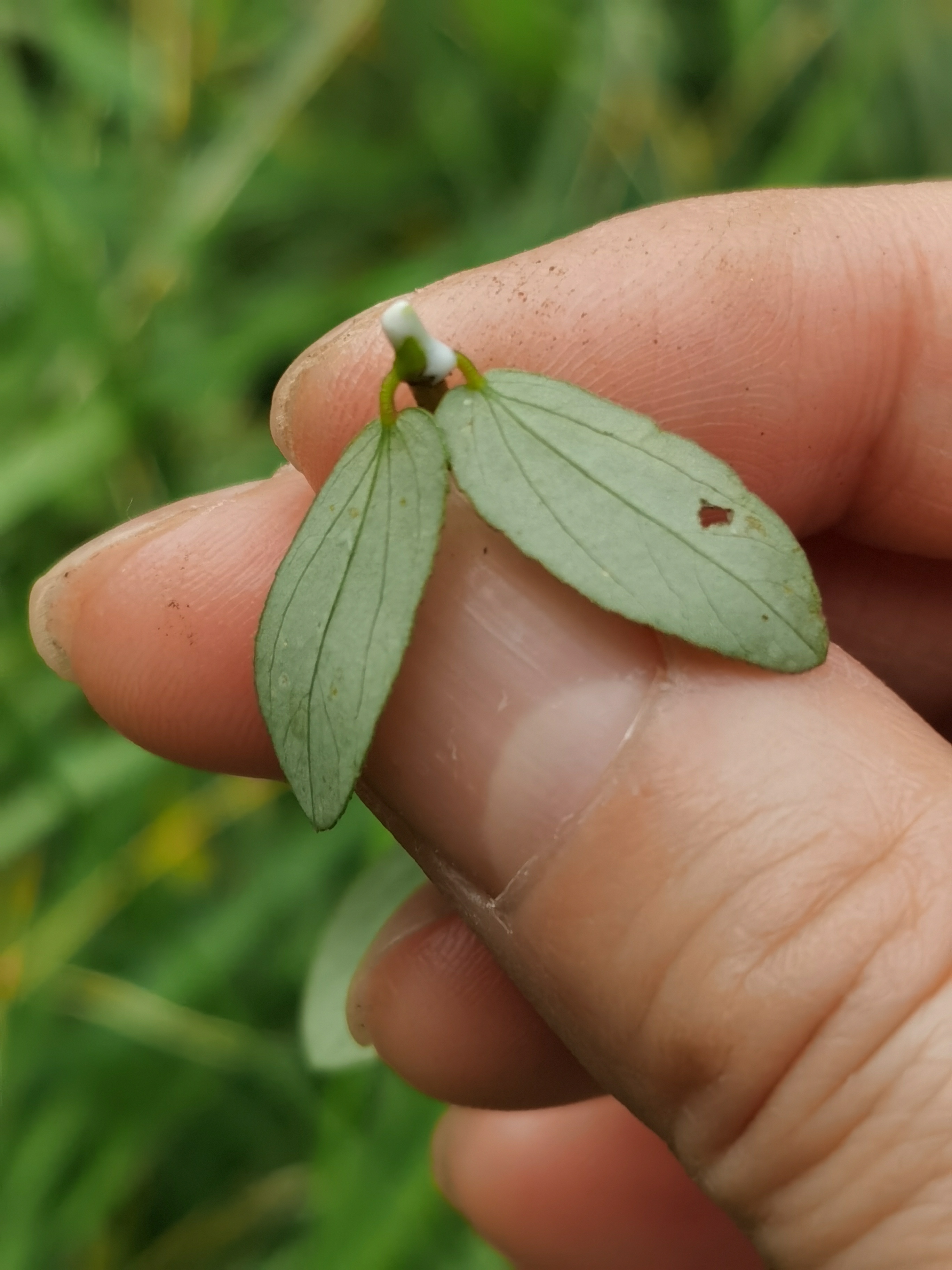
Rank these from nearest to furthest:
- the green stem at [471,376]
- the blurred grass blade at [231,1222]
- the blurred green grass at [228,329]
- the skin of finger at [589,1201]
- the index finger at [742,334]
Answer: the green stem at [471,376]
the index finger at [742,334]
the skin of finger at [589,1201]
the blurred green grass at [228,329]
the blurred grass blade at [231,1222]

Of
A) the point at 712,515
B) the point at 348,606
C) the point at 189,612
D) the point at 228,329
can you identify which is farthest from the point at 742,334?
the point at 228,329

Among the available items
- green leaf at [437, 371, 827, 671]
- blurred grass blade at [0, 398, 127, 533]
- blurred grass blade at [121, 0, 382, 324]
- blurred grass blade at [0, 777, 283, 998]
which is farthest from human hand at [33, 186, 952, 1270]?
blurred grass blade at [121, 0, 382, 324]

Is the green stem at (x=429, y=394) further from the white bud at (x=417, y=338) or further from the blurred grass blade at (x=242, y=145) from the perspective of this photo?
the blurred grass blade at (x=242, y=145)

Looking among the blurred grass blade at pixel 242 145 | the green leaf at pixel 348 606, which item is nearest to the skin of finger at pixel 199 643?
the green leaf at pixel 348 606

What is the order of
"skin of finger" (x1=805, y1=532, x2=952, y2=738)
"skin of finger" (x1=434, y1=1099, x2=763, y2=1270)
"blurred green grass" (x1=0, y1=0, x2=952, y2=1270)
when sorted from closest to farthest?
"skin of finger" (x1=805, y1=532, x2=952, y2=738) → "skin of finger" (x1=434, y1=1099, x2=763, y2=1270) → "blurred green grass" (x1=0, y1=0, x2=952, y2=1270)

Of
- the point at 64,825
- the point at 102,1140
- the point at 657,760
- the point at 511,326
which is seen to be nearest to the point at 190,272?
the point at 64,825

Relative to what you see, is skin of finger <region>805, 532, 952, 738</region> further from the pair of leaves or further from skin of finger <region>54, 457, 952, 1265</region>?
the pair of leaves
